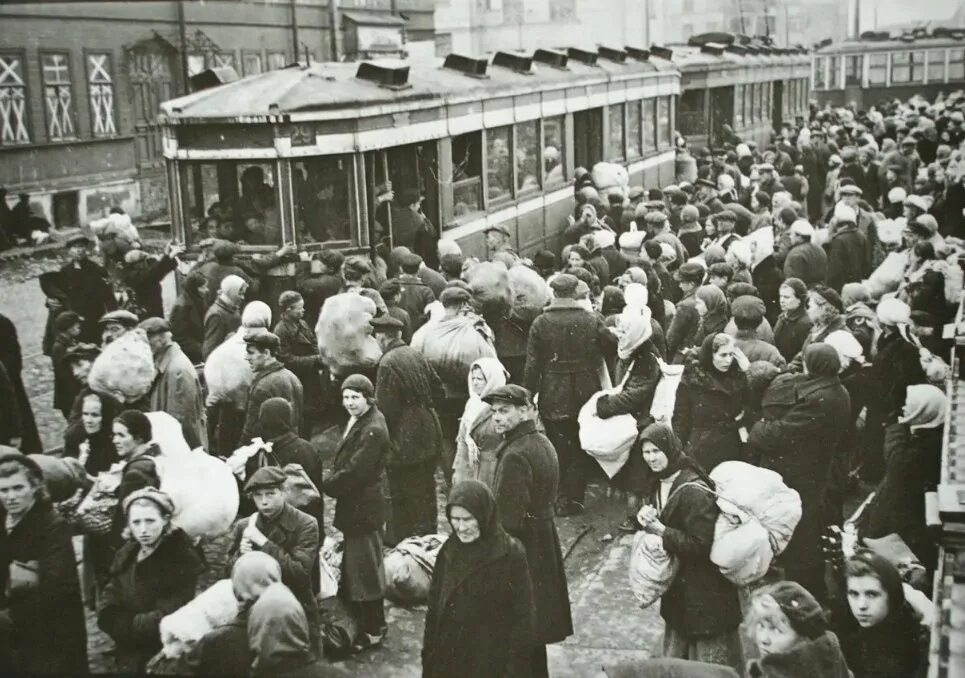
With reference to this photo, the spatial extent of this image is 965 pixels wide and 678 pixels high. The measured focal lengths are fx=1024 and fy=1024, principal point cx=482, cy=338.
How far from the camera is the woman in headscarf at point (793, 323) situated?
19.5 ft

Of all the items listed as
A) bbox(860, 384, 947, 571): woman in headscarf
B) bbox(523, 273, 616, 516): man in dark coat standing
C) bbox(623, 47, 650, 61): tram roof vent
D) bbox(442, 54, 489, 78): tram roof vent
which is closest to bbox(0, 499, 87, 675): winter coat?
bbox(523, 273, 616, 516): man in dark coat standing

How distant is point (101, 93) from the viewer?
8.56 meters

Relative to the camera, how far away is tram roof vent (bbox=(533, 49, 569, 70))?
1136cm

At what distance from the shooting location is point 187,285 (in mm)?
→ 6473

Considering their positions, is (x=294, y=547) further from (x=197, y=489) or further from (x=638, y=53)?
(x=638, y=53)

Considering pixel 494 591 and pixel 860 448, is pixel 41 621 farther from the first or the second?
pixel 860 448

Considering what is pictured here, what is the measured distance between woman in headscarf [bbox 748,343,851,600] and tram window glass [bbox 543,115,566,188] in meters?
6.44

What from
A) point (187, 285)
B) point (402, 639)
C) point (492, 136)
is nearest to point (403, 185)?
point (492, 136)

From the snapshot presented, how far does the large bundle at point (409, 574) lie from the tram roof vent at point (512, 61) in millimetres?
6717

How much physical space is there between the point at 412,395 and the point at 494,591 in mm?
1864

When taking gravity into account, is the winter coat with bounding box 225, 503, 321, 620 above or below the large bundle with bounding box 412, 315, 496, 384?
below

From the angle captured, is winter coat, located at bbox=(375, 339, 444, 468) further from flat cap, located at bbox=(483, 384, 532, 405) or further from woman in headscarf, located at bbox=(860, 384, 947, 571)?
woman in headscarf, located at bbox=(860, 384, 947, 571)

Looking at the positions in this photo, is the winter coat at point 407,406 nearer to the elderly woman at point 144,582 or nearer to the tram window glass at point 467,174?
the elderly woman at point 144,582

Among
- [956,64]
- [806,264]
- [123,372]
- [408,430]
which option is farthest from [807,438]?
[956,64]
